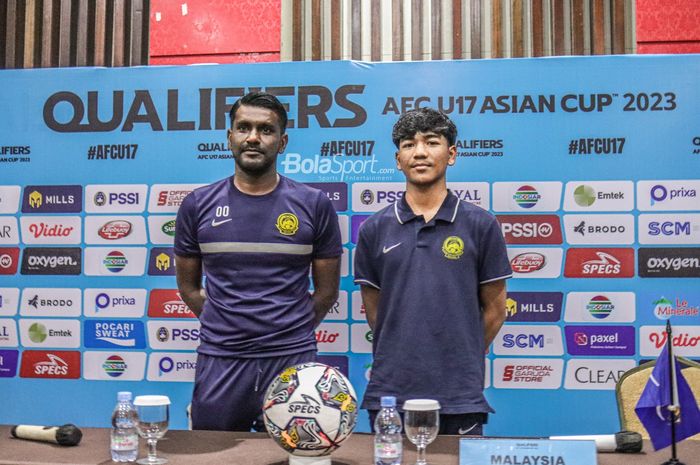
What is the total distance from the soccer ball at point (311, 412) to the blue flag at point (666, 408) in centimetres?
63

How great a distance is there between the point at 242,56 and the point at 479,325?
2.83m

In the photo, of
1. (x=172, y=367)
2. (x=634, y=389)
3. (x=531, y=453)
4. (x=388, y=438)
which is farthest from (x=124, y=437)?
(x=172, y=367)

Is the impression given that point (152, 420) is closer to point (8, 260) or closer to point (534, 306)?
point (534, 306)

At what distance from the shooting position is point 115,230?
11.4ft

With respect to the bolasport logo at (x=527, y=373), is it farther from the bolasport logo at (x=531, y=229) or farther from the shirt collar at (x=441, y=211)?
the shirt collar at (x=441, y=211)

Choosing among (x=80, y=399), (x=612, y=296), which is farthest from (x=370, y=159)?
(x=80, y=399)

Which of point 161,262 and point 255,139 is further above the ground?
point 255,139

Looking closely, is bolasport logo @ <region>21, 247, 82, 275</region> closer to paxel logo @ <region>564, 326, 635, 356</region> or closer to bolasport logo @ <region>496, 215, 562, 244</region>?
bolasport logo @ <region>496, 215, 562, 244</region>

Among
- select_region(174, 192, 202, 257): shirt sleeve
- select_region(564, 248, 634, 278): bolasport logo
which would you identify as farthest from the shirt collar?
select_region(564, 248, 634, 278): bolasport logo

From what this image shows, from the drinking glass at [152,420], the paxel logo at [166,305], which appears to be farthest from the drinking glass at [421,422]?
the paxel logo at [166,305]

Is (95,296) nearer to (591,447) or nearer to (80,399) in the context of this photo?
(80,399)

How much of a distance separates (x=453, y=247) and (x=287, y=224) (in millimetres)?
542

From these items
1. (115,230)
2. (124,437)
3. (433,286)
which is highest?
(115,230)

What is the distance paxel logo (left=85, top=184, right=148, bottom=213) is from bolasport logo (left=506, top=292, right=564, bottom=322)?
1.70 meters
